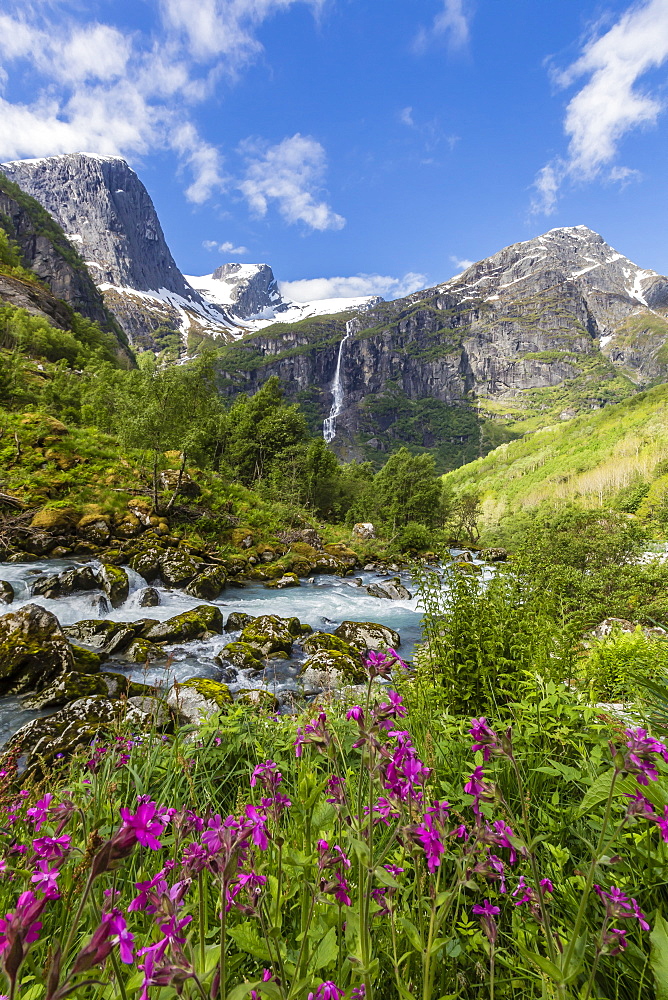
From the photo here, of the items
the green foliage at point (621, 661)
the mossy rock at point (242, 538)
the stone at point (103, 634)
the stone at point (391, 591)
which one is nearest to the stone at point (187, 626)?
the stone at point (103, 634)

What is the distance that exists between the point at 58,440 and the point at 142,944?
2207 cm

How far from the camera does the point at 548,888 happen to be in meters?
1.45

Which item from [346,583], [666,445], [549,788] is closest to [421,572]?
[549,788]

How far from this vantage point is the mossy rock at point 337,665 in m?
9.09

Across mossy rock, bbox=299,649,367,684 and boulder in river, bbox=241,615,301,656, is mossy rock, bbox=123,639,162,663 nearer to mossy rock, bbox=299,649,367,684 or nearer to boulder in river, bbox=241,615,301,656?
boulder in river, bbox=241,615,301,656

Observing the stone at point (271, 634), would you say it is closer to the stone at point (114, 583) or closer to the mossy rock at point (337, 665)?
the mossy rock at point (337, 665)

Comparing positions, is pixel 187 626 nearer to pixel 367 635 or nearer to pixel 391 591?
pixel 367 635

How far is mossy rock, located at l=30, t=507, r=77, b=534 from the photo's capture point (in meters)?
14.7

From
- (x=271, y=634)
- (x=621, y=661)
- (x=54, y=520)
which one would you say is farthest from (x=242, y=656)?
(x=54, y=520)

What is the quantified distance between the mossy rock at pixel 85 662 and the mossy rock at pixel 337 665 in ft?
14.4

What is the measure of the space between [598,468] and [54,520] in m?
58.2

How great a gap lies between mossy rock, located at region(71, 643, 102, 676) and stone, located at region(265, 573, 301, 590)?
380 inches

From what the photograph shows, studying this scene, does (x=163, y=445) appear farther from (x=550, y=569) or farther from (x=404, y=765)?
(x=404, y=765)

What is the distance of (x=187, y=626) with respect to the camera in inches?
443
